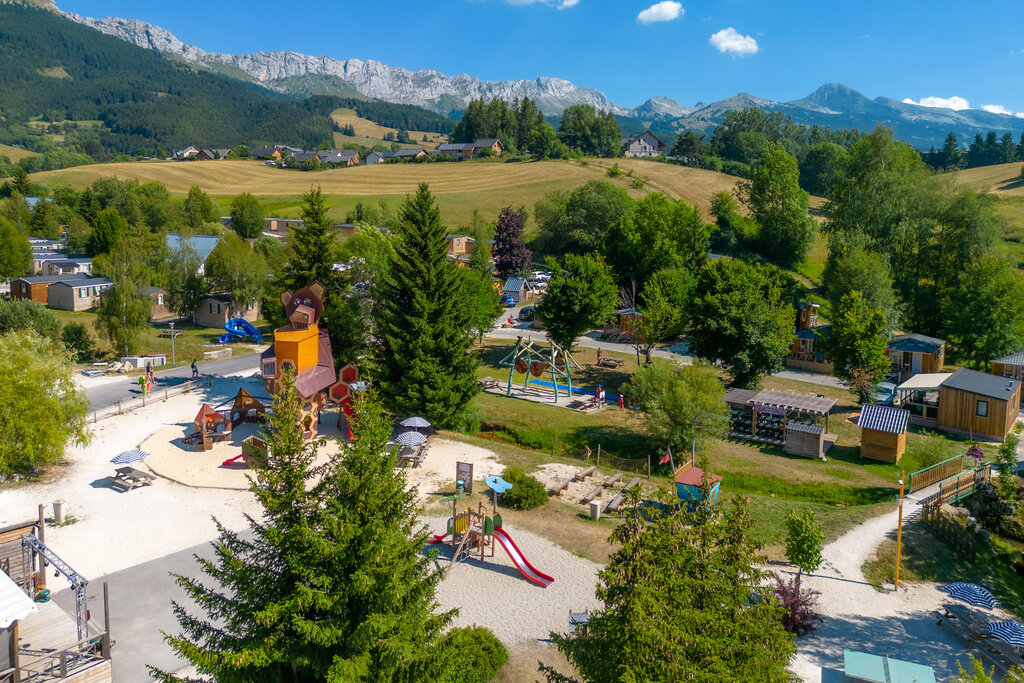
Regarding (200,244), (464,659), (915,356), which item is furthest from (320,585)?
(200,244)

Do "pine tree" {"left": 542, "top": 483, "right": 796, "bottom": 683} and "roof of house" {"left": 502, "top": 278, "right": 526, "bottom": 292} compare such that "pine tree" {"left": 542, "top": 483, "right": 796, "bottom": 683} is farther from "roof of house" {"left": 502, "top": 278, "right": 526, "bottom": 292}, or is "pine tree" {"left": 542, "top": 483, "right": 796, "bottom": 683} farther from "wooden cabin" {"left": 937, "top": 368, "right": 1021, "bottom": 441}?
"roof of house" {"left": 502, "top": 278, "right": 526, "bottom": 292}

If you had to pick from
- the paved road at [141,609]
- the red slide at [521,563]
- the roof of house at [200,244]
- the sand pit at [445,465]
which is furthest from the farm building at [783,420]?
the roof of house at [200,244]

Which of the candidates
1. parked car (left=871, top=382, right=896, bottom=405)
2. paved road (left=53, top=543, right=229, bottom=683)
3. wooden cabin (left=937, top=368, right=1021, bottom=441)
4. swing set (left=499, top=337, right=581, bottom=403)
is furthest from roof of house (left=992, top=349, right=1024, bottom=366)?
paved road (left=53, top=543, right=229, bottom=683)

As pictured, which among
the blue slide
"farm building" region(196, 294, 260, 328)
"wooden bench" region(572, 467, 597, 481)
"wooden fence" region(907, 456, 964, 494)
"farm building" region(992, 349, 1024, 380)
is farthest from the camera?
"farm building" region(196, 294, 260, 328)

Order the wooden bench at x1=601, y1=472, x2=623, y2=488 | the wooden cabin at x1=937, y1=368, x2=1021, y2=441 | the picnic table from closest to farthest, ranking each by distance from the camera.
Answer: the picnic table → the wooden bench at x1=601, y1=472, x2=623, y2=488 → the wooden cabin at x1=937, y1=368, x2=1021, y2=441

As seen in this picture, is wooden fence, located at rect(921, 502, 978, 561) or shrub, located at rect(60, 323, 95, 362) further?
shrub, located at rect(60, 323, 95, 362)

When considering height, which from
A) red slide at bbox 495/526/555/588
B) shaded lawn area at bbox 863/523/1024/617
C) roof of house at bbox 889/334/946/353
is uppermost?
roof of house at bbox 889/334/946/353

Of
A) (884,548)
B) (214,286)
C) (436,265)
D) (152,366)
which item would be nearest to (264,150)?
(214,286)
